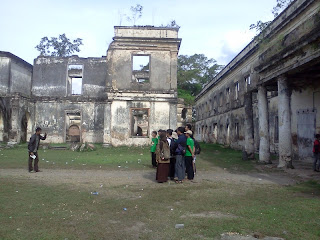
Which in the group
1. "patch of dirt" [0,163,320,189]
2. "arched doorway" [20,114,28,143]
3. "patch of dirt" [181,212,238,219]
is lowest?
"patch of dirt" [181,212,238,219]

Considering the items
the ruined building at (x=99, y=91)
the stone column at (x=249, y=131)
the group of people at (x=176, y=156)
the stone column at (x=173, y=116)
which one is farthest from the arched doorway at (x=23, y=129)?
the group of people at (x=176, y=156)

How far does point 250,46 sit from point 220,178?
13.3 meters

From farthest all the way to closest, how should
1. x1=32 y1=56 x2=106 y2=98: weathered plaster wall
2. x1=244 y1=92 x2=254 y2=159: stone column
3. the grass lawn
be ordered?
x1=32 y1=56 x2=106 y2=98: weathered plaster wall
x1=244 y1=92 x2=254 y2=159: stone column
the grass lawn

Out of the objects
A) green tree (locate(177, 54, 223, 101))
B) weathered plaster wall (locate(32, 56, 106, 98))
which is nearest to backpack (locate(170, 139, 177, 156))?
weathered plaster wall (locate(32, 56, 106, 98))

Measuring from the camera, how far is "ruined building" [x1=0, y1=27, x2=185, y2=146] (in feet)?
69.6

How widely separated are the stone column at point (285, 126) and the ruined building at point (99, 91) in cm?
1064

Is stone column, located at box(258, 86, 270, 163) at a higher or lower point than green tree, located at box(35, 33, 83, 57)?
lower

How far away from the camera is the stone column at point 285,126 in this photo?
36.1 ft

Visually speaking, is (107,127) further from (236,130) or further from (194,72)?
(194,72)

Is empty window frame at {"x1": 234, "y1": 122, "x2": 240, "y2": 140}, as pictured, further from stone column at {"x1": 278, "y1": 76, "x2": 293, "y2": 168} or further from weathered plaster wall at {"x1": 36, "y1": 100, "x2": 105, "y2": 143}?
stone column at {"x1": 278, "y1": 76, "x2": 293, "y2": 168}

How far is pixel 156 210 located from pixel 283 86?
26.2ft

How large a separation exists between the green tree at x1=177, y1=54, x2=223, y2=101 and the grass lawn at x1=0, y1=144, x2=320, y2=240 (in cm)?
3415

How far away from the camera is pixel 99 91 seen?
81.4ft

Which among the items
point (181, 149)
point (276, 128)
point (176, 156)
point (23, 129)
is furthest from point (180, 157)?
point (23, 129)
